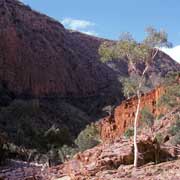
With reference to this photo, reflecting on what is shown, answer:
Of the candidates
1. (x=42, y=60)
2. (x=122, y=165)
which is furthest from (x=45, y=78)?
(x=122, y=165)

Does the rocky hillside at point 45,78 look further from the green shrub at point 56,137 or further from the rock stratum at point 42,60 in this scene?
the green shrub at point 56,137

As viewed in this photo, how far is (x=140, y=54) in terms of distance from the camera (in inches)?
781

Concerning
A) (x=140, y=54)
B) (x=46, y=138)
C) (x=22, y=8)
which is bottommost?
(x=46, y=138)

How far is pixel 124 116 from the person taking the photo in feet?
191

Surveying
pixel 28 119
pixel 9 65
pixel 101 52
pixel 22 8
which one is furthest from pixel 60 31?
pixel 101 52

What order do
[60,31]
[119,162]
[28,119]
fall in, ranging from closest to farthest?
[119,162]
[28,119]
[60,31]

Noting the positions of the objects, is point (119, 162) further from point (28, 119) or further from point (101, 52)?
point (28, 119)

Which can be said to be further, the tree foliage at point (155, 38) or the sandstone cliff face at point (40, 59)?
the sandstone cliff face at point (40, 59)

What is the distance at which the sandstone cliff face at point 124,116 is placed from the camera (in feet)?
180

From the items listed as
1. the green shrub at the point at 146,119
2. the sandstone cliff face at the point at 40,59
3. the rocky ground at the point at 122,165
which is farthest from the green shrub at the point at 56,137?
the sandstone cliff face at the point at 40,59

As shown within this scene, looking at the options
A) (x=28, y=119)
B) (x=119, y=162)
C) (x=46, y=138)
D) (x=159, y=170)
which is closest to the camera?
(x=159, y=170)

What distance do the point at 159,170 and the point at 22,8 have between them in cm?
8913

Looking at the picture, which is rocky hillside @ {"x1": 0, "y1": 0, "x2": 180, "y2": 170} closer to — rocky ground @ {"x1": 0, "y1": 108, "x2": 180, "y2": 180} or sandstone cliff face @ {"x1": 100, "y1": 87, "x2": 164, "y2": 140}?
sandstone cliff face @ {"x1": 100, "y1": 87, "x2": 164, "y2": 140}

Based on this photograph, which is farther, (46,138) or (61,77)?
(61,77)
